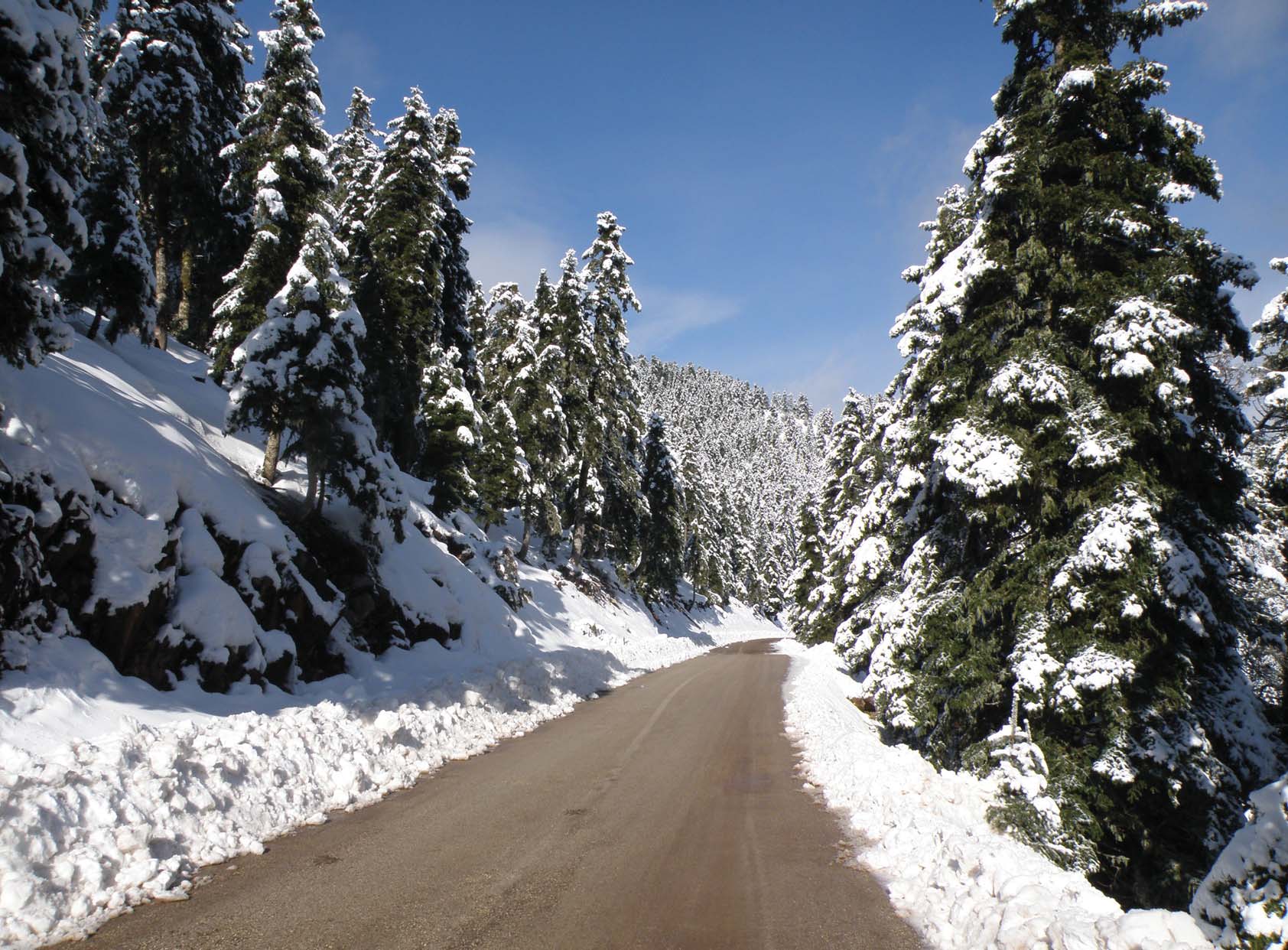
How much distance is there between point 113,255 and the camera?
1745 cm

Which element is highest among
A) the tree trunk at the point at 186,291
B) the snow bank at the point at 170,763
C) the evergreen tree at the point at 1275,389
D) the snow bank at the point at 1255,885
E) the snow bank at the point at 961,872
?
the evergreen tree at the point at 1275,389

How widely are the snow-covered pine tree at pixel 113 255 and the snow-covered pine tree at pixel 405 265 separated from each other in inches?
234

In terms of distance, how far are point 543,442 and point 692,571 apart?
29.8m

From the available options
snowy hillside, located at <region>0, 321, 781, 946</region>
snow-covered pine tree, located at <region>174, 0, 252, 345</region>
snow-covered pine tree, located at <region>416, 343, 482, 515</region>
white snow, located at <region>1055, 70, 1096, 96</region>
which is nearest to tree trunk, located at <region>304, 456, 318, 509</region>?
snowy hillside, located at <region>0, 321, 781, 946</region>

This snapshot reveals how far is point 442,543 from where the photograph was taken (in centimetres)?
2233

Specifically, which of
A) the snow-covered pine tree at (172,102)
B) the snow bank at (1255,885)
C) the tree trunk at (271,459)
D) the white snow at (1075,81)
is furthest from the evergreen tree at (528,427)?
the snow bank at (1255,885)

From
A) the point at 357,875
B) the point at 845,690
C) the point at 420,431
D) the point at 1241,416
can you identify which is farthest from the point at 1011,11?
the point at 420,431

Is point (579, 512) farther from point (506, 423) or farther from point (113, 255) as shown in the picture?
point (113, 255)

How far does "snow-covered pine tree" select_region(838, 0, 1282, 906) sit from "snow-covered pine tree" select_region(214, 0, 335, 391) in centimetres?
1614

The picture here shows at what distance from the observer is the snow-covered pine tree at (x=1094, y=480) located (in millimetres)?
8602

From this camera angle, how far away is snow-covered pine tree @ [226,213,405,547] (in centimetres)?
1411

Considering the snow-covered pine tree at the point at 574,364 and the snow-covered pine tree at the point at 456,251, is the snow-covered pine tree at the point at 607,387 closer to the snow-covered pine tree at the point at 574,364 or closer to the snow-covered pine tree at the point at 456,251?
the snow-covered pine tree at the point at 574,364

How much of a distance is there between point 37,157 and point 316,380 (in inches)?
283

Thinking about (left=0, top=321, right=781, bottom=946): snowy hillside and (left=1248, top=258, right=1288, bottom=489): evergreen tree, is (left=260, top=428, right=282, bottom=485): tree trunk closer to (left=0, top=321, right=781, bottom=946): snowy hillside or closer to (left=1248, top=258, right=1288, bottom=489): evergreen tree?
(left=0, top=321, right=781, bottom=946): snowy hillside
